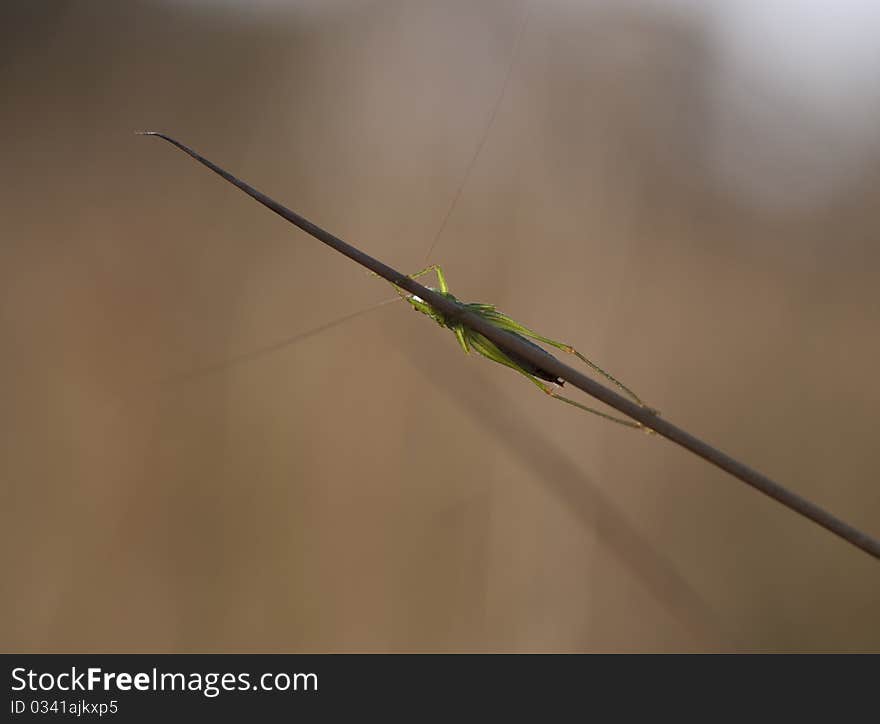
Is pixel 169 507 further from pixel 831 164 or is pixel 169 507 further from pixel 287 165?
pixel 831 164

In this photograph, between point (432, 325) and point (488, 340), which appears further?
point (432, 325)

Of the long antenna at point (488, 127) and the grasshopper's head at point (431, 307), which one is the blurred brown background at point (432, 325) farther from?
the grasshopper's head at point (431, 307)

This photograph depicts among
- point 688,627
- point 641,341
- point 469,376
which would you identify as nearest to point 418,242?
point 469,376

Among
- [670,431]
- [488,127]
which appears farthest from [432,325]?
[670,431]

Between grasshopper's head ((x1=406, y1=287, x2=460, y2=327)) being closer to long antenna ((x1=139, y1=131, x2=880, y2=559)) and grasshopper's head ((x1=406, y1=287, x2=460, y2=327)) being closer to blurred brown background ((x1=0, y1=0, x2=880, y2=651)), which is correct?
long antenna ((x1=139, y1=131, x2=880, y2=559))

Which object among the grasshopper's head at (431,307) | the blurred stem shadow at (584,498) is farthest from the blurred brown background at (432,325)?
the grasshopper's head at (431,307)

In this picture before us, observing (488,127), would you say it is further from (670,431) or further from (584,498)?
(670,431)

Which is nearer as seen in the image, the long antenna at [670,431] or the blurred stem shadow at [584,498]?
the long antenna at [670,431]

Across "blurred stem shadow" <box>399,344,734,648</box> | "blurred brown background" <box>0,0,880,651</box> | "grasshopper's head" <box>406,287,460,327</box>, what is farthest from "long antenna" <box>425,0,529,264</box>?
"grasshopper's head" <box>406,287,460,327</box>
